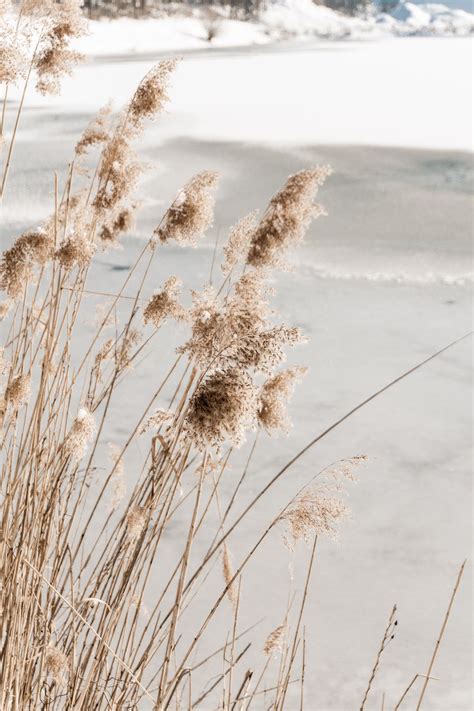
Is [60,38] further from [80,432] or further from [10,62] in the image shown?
[80,432]

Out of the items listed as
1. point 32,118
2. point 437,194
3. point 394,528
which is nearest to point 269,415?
point 394,528

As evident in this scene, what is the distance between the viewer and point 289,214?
976mm

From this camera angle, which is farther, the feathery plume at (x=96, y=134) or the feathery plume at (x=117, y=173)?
the feathery plume at (x=96, y=134)

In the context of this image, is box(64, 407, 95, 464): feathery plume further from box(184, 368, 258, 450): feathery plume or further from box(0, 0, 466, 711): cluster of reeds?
box(184, 368, 258, 450): feathery plume

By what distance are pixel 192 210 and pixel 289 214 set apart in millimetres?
171

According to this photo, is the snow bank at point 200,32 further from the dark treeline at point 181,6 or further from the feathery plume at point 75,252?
the feathery plume at point 75,252

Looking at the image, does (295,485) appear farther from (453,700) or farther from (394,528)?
(453,700)

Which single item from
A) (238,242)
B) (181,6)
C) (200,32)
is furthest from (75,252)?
(181,6)

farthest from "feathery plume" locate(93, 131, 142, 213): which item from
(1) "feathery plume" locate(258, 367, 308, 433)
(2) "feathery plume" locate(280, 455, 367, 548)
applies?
(2) "feathery plume" locate(280, 455, 367, 548)

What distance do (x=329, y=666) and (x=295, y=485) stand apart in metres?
0.74

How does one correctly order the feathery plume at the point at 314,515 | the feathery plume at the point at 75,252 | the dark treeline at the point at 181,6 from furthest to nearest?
the dark treeline at the point at 181,6 → the feathery plume at the point at 75,252 → the feathery plume at the point at 314,515

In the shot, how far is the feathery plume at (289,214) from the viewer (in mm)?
972

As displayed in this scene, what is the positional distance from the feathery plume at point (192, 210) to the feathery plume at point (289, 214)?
130 millimetres

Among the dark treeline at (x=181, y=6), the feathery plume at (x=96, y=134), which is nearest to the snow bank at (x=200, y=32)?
the dark treeline at (x=181, y=6)
